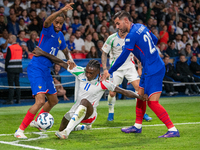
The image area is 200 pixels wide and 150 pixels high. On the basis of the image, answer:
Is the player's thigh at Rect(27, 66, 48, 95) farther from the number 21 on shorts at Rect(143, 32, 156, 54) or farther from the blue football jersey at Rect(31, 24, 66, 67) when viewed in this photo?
the number 21 on shorts at Rect(143, 32, 156, 54)

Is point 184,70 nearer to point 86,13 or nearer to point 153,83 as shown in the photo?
point 86,13

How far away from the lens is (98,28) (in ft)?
55.9

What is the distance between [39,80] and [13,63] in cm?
631

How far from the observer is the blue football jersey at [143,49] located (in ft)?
20.7

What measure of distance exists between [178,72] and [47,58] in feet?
35.0

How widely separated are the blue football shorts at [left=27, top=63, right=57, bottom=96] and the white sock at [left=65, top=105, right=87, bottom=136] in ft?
3.17

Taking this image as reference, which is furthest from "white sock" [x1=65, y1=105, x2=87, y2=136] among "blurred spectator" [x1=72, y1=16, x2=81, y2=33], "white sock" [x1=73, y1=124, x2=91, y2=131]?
"blurred spectator" [x1=72, y1=16, x2=81, y2=33]

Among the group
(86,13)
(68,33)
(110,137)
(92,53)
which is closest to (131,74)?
(110,137)

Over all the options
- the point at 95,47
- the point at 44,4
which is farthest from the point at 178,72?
the point at 44,4

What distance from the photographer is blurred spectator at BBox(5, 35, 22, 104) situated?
12.5 meters

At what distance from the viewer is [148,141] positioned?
20.0ft

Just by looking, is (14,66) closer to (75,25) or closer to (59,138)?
(75,25)

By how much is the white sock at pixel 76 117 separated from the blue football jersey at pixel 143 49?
0.92 m

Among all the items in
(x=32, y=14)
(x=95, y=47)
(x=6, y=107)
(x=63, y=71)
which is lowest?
(x=6, y=107)
